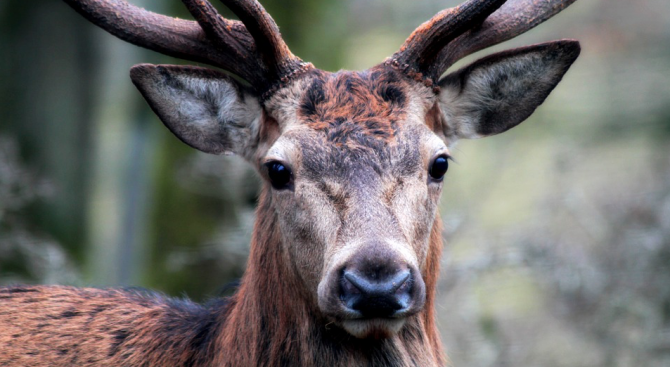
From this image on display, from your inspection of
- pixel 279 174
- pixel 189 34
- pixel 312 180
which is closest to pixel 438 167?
pixel 312 180

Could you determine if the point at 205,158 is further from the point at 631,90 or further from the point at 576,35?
the point at 576,35

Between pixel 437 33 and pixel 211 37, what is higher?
pixel 211 37

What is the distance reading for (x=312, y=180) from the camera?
4.73 meters

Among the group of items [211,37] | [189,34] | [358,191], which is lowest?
[358,191]

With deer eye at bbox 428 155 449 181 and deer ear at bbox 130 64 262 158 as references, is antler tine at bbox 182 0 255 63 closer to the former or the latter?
deer ear at bbox 130 64 262 158

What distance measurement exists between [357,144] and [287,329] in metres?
1.18

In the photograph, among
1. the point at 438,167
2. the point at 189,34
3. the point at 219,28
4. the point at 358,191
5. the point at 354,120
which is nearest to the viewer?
the point at 358,191

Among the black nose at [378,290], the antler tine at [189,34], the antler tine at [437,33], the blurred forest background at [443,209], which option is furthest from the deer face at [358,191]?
the blurred forest background at [443,209]

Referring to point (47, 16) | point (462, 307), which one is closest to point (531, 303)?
point (462, 307)

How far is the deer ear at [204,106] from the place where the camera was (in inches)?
215

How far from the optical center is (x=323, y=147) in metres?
4.75

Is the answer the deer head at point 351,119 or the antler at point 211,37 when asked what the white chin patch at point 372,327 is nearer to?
the deer head at point 351,119

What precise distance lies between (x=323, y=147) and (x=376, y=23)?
16.8 meters

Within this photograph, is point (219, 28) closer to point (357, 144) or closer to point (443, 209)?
point (357, 144)
